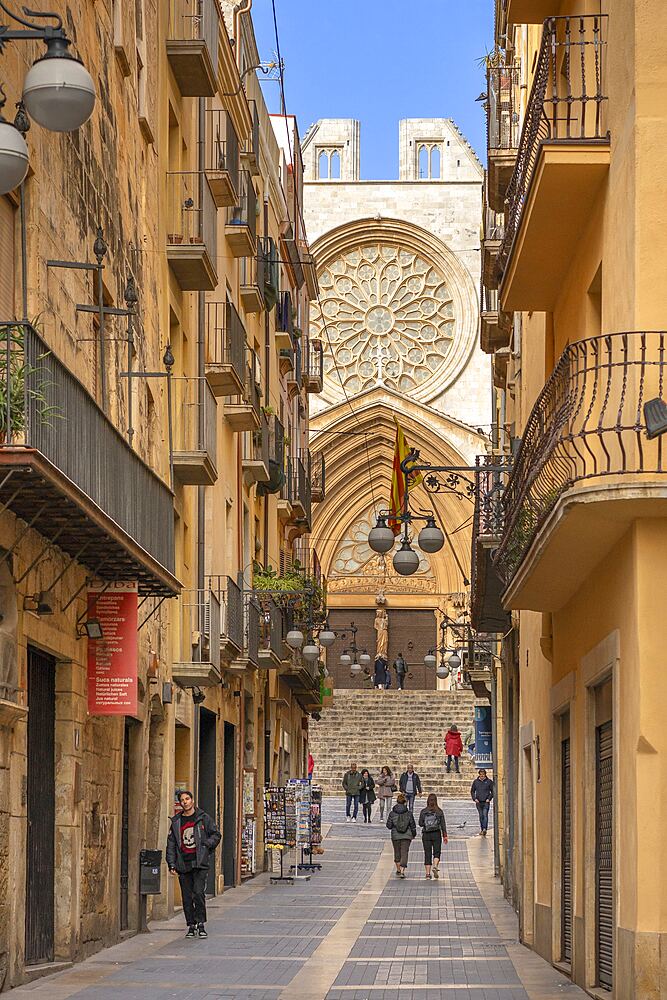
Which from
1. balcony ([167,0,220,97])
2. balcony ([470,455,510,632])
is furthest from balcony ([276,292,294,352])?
balcony ([167,0,220,97])

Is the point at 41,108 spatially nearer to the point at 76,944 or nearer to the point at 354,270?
the point at 76,944

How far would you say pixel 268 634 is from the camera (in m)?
32.3

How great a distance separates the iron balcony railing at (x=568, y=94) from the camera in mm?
13391

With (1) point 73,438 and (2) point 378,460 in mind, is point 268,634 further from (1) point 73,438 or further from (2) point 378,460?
(2) point 378,460

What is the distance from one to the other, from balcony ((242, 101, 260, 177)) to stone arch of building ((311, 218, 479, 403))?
3183cm

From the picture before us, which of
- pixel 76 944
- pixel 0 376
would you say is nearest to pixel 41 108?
pixel 0 376

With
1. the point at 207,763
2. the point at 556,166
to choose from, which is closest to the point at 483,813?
the point at 207,763

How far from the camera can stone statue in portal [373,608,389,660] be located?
217 feet

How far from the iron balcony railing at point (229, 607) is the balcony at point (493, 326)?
5.83 meters

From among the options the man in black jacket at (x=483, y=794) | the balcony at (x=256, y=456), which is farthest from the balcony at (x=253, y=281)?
the man in black jacket at (x=483, y=794)

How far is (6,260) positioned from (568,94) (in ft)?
15.0

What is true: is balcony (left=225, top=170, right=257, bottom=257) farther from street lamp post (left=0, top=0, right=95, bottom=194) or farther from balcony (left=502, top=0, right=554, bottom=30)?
street lamp post (left=0, top=0, right=95, bottom=194)

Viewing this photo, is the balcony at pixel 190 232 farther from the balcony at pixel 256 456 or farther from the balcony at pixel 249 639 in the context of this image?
the balcony at pixel 256 456

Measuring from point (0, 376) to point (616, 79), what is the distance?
4796mm
